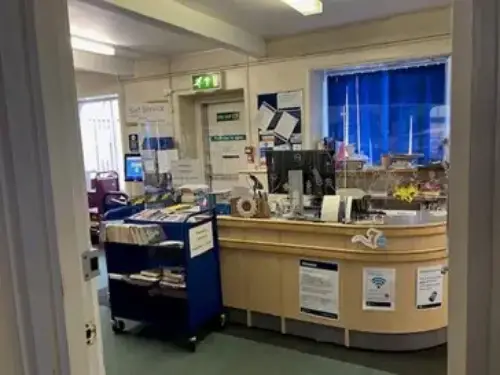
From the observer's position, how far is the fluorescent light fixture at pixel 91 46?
5.09 m

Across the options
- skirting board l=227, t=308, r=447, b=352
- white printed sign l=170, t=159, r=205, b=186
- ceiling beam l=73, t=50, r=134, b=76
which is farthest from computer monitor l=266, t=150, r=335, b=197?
ceiling beam l=73, t=50, r=134, b=76

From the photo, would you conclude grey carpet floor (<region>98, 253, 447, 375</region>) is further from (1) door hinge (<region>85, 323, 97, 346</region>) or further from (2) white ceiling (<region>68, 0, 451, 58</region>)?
(2) white ceiling (<region>68, 0, 451, 58</region>)

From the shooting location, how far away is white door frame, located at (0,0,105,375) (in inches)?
35.2

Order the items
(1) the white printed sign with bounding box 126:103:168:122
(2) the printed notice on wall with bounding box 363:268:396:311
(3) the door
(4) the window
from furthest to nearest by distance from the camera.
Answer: (4) the window
(1) the white printed sign with bounding box 126:103:168:122
(3) the door
(2) the printed notice on wall with bounding box 363:268:396:311

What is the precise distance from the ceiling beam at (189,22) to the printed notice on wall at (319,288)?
7.78 ft

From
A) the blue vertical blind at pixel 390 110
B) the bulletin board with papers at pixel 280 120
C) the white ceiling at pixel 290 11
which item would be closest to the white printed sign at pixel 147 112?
the bulletin board with papers at pixel 280 120

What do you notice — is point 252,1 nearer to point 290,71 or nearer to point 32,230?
point 290,71

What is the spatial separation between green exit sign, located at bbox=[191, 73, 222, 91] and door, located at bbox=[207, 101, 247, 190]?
449mm

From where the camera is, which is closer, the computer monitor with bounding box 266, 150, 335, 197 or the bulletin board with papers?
the computer monitor with bounding box 266, 150, 335, 197

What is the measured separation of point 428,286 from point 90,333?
2567mm

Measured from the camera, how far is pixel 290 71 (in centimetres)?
540

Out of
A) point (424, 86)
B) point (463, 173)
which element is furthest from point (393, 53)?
point (463, 173)

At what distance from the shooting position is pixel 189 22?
4.09 m

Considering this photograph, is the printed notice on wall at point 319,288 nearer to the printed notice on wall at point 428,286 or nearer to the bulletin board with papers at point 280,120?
the printed notice on wall at point 428,286
